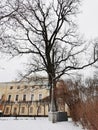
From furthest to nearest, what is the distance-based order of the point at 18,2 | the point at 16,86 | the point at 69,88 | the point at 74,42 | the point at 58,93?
the point at 16,86, the point at 74,42, the point at 58,93, the point at 69,88, the point at 18,2

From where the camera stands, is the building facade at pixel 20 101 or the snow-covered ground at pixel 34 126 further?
the building facade at pixel 20 101

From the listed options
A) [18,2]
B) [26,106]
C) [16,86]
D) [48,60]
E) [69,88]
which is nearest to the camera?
[18,2]

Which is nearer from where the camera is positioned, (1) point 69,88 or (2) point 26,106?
(1) point 69,88

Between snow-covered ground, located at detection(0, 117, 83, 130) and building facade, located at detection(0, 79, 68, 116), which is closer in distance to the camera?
snow-covered ground, located at detection(0, 117, 83, 130)

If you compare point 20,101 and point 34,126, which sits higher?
point 20,101

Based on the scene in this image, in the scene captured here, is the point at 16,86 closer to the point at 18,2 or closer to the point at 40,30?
the point at 40,30

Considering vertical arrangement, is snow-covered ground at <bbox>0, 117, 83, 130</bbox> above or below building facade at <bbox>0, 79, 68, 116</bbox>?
below

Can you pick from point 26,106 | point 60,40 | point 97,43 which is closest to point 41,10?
point 60,40

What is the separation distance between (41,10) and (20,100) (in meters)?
34.8

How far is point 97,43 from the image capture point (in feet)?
66.5

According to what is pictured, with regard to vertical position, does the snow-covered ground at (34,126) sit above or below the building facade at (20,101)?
below

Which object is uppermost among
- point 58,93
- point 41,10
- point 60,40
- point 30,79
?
point 41,10

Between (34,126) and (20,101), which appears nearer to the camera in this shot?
(34,126)

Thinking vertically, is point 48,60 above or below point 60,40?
below
